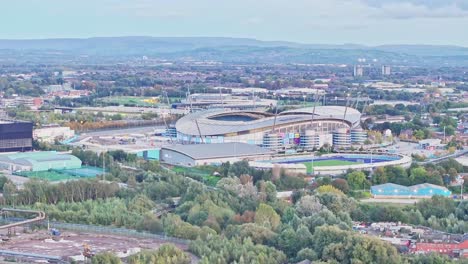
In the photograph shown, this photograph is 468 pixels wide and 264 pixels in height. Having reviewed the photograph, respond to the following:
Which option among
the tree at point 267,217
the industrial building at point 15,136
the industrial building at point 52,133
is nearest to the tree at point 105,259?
the tree at point 267,217

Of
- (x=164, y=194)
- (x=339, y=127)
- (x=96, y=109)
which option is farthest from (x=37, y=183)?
(x=96, y=109)

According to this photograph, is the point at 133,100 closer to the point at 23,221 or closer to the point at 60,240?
the point at 23,221

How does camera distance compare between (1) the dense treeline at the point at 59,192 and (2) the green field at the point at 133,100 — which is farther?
(2) the green field at the point at 133,100

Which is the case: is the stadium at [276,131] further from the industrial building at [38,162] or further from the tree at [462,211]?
the tree at [462,211]

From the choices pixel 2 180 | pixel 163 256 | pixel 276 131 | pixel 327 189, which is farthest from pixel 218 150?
pixel 163 256

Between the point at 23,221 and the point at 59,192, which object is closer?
the point at 23,221

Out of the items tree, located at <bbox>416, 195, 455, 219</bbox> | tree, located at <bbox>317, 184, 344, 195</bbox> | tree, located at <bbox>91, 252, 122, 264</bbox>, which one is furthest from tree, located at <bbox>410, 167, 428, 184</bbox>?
tree, located at <bbox>91, 252, 122, 264</bbox>

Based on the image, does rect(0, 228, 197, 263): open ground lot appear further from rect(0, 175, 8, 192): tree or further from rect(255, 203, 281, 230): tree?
rect(0, 175, 8, 192): tree
